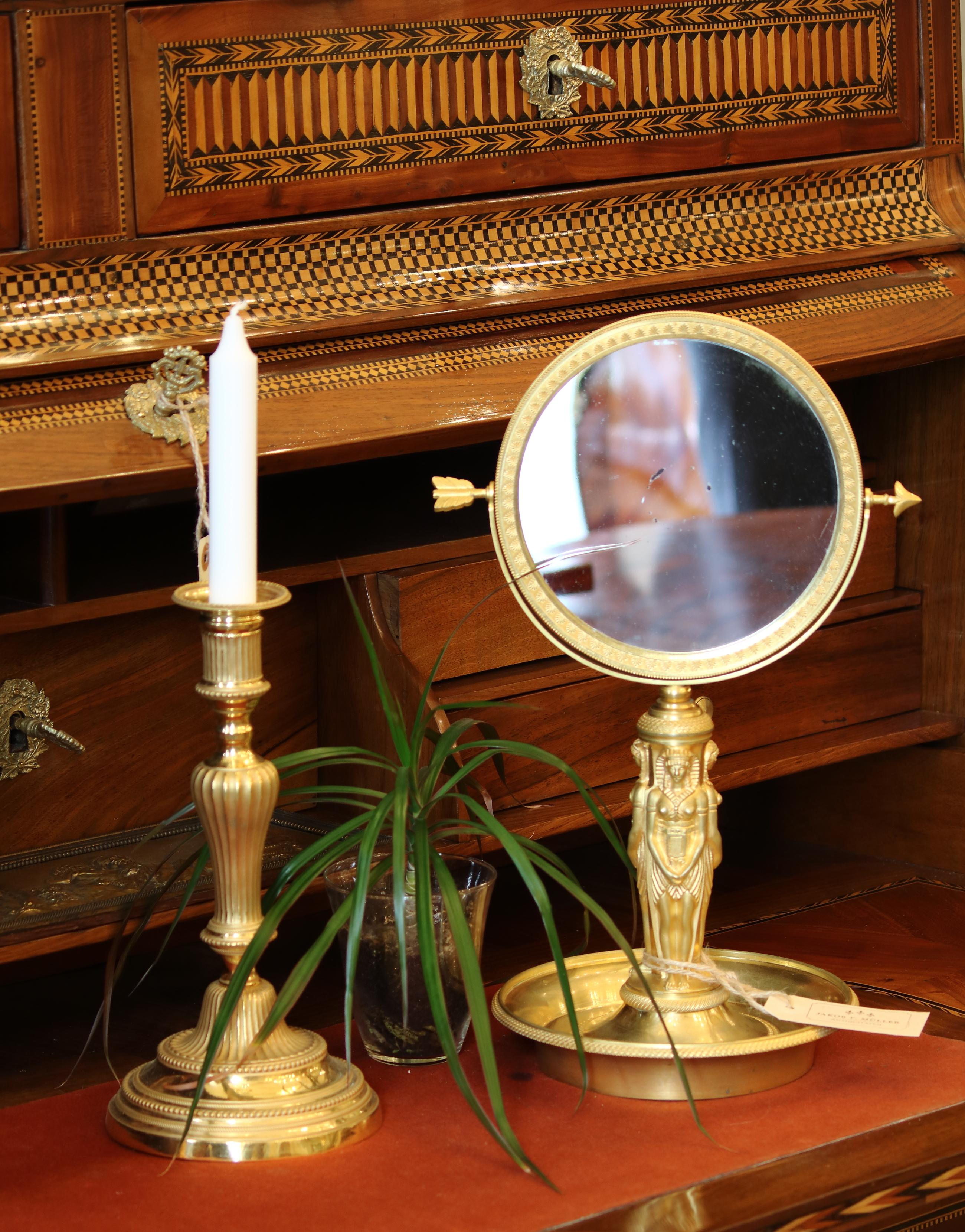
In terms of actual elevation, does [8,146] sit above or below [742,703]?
above

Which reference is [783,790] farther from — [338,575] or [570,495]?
[570,495]

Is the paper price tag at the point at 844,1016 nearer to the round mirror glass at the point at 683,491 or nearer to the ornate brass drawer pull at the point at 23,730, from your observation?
the round mirror glass at the point at 683,491

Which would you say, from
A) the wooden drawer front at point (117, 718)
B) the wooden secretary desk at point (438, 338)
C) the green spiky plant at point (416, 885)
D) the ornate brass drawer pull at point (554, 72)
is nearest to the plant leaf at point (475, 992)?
the green spiky plant at point (416, 885)

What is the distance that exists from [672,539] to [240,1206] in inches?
22.3

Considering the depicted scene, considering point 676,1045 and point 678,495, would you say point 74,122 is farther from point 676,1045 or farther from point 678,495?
point 676,1045

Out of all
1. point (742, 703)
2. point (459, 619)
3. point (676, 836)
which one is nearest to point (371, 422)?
point (459, 619)

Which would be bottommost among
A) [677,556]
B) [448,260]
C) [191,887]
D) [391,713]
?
[191,887]

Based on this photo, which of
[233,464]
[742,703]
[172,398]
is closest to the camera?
[233,464]

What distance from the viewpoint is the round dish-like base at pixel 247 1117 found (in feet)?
3.78

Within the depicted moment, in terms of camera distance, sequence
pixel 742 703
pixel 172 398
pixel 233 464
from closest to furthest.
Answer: pixel 233 464, pixel 172 398, pixel 742 703

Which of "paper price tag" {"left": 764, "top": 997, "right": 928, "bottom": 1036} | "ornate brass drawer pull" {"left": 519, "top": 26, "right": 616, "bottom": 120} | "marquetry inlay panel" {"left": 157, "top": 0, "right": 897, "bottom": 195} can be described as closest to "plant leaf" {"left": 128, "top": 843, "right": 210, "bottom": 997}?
"paper price tag" {"left": 764, "top": 997, "right": 928, "bottom": 1036}

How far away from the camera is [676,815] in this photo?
124 cm

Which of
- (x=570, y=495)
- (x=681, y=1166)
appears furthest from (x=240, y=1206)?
(x=570, y=495)

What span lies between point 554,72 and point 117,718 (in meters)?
0.72
